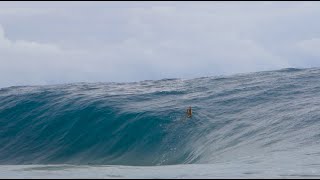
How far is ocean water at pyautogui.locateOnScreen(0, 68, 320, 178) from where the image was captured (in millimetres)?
24422

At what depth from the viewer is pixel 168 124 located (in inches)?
1207

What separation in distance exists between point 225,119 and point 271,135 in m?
4.99

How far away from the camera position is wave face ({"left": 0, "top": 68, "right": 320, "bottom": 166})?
25.5 m

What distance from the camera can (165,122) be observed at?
31.0 metres

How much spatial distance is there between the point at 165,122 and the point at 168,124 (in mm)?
342

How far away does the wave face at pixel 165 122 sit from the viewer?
83.8ft

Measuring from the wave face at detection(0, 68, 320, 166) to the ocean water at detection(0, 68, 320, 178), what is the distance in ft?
0.17

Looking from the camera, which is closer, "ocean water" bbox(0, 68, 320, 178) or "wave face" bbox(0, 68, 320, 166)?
"ocean water" bbox(0, 68, 320, 178)

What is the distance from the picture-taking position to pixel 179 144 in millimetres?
27750

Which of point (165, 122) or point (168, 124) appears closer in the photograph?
point (168, 124)

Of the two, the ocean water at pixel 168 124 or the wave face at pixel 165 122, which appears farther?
the wave face at pixel 165 122

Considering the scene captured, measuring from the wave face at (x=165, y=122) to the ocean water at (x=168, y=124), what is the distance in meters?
0.05

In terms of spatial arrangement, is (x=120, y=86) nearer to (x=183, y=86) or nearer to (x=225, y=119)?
(x=183, y=86)

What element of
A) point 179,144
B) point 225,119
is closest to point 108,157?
point 179,144
